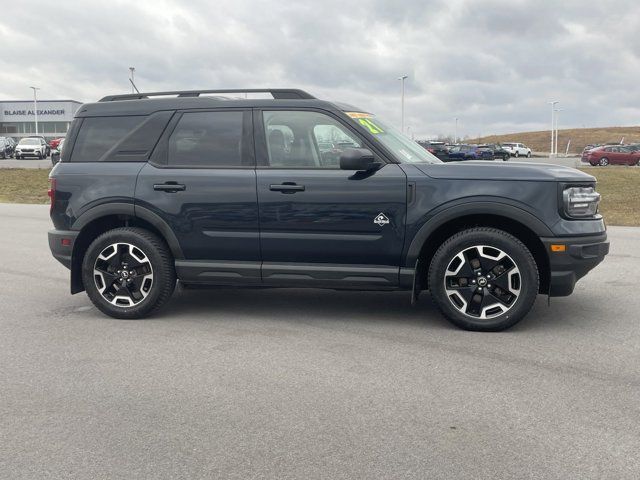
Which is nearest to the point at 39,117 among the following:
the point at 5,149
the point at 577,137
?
the point at 5,149

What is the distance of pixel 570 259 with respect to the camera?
525 cm

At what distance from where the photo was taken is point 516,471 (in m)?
3.11

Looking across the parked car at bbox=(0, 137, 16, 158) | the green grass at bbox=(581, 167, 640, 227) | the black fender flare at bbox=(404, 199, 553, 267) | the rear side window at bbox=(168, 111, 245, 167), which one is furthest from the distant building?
the black fender flare at bbox=(404, 199, 553, 267)

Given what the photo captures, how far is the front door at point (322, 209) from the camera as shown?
5422 millimetres

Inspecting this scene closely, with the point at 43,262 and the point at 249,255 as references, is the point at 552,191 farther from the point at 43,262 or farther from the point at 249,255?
the point at 43,262

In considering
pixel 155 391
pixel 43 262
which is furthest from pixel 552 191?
pixel 43 262

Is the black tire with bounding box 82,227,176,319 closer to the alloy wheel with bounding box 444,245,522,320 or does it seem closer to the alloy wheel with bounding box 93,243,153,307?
the alloy wheel with bounding box 93,243,153,307

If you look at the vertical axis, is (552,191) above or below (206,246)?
above

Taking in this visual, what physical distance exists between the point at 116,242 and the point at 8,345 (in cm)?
120

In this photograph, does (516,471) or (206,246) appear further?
(206,246)

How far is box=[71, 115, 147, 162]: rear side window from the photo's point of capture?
6.09 meters

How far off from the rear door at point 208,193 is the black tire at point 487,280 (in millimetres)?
1483

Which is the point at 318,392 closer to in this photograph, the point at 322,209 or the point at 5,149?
the point at 322,209

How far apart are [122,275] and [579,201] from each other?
3.75m
